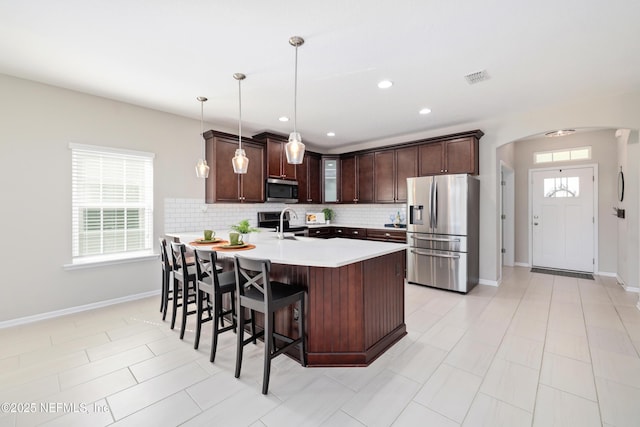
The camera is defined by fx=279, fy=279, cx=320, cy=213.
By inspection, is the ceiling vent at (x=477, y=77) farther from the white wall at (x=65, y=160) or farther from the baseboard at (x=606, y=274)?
the baseboard at (x=606, y=274)

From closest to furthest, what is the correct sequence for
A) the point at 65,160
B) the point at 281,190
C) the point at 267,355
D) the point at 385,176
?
1. the point at 267,355
2. the point at 65,160
3. the point at 281,190
4. the point at 385,176

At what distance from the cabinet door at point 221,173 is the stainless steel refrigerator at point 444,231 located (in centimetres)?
296

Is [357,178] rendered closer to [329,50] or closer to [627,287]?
[329,50]

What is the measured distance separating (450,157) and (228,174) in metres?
3.66

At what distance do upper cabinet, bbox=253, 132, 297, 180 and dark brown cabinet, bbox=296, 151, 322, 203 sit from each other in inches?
17.9

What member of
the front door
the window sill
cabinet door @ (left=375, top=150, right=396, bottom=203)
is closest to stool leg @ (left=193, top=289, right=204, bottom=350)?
the window sill

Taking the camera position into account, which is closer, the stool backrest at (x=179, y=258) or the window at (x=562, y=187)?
the stool backrest at (x=179, y=258)

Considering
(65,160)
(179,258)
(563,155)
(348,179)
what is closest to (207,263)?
(179,258)

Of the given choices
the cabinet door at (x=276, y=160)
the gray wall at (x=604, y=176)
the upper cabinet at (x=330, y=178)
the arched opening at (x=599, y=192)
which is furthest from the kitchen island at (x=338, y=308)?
the gray wall at (x=604, y=176)

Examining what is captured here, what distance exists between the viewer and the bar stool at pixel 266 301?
1.95 m

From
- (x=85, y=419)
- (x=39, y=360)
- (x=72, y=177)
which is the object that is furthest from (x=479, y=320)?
(x=72, y=177)

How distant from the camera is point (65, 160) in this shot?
335 centimetres

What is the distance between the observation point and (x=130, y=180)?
3.89 metres

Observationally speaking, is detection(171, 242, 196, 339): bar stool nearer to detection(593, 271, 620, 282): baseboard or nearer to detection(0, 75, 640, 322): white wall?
detection(0, 75, 640, 322): white wall
